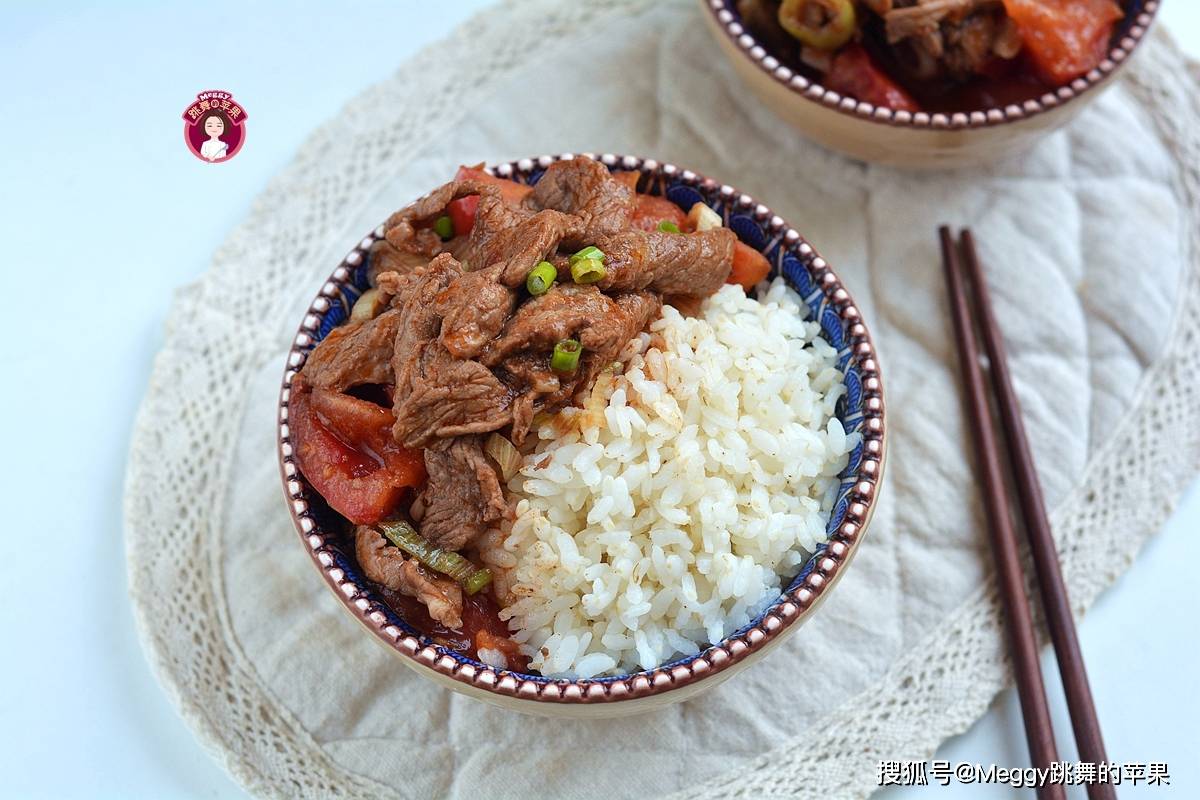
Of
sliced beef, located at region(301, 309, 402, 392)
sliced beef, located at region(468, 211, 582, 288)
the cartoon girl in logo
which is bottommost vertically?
sliced beef, located at region(301, 309, 402, 392)

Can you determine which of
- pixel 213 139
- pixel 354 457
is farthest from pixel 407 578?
pixel 213 139

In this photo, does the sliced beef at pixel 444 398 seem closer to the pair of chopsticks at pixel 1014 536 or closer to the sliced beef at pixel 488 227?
the sliced beef at pixel 488 227

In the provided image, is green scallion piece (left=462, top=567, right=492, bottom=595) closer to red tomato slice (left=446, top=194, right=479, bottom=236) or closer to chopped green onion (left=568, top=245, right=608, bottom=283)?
Result: chopped green onion (left=568, top=245, right=608, bottom=283)

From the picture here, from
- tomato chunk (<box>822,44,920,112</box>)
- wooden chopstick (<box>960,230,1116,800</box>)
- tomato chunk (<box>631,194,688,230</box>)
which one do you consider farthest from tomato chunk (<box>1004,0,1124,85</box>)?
tomato chunk (<box>631,194,688,230</box>)

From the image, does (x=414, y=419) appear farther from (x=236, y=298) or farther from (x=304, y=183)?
(x=304, y=183)

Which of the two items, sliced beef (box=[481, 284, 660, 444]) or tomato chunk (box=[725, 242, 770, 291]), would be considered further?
tomato chunk (box=[725, 242, 770, 291])

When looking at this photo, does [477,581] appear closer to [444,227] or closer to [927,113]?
[444,227]
